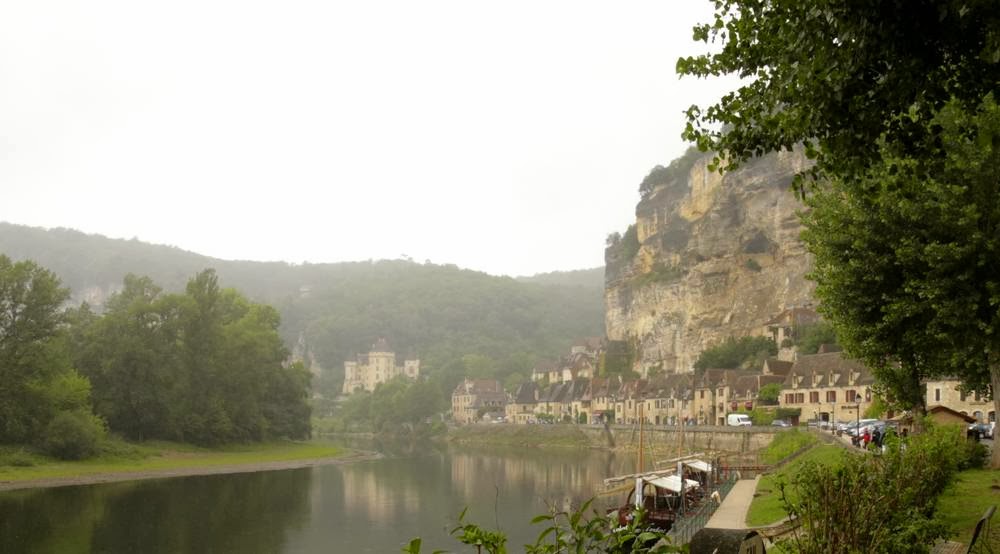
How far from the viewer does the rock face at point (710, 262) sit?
10881cm

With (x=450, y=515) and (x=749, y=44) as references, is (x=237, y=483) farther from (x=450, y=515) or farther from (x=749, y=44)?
(x=749, y=44)

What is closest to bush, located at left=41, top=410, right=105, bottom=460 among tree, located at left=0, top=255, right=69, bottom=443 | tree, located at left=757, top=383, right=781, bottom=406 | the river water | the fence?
tree, located at left=0, top=255, right=69, bottom=443

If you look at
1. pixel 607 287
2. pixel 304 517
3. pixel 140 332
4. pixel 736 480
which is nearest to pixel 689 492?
pixel 736 480

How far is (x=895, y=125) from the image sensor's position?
35.3 ft

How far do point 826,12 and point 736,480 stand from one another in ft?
138

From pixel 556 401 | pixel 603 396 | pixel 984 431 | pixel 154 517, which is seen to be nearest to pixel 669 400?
pixel 603 396

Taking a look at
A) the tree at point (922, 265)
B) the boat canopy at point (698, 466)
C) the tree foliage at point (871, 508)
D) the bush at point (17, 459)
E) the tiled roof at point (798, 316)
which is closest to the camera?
the tree foliage at point (871, 508)

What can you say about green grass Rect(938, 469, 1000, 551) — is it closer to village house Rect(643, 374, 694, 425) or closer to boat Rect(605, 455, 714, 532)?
boat Rect(605, 455, 714, 532)

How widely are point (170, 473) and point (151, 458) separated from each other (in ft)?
19.0

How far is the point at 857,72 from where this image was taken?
10.3 m

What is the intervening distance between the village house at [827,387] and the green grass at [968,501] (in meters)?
51.5

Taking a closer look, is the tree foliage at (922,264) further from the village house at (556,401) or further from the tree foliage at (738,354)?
the village house at (556,401)

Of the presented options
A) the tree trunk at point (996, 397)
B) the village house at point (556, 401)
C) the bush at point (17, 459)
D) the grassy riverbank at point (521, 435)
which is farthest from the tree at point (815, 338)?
the bush at point (17, 459)

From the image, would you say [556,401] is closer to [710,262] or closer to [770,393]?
[710,262]
